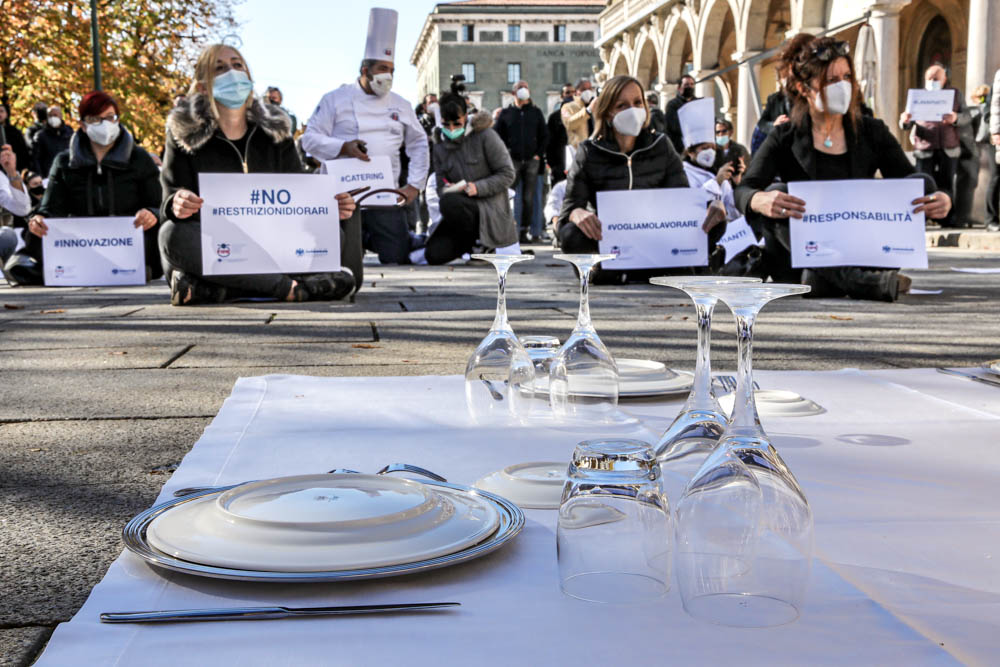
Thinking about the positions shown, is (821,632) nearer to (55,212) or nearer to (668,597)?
(668,597)

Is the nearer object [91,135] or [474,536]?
[474,536]

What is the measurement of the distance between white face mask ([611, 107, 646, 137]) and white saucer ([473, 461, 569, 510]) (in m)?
6.14

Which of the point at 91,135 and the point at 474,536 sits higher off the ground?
the point at 91,135

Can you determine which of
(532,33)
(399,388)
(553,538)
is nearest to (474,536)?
(553,538)

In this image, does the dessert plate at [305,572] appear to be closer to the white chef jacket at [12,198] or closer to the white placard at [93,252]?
the white placard at [93,252]

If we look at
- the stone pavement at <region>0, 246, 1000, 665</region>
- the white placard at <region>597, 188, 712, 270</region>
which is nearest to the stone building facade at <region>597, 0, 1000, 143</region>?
the white placard at <region>597, 188, 712, 270</region>

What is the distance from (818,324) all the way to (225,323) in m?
→ 2.86

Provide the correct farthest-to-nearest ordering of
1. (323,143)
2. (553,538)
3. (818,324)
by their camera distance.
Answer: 1. (323,143)
2. (818,324)
3. (553,538)

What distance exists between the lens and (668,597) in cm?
128

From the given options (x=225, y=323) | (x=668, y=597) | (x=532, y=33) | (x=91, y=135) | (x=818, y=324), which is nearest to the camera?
(x=668, y=597)

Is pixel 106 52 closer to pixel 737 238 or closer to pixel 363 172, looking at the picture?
pixel 363 172

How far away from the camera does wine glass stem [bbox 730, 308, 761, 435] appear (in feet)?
4.18

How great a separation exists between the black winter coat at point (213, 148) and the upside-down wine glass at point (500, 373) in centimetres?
445

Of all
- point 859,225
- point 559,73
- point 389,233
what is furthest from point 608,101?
point 559,73
